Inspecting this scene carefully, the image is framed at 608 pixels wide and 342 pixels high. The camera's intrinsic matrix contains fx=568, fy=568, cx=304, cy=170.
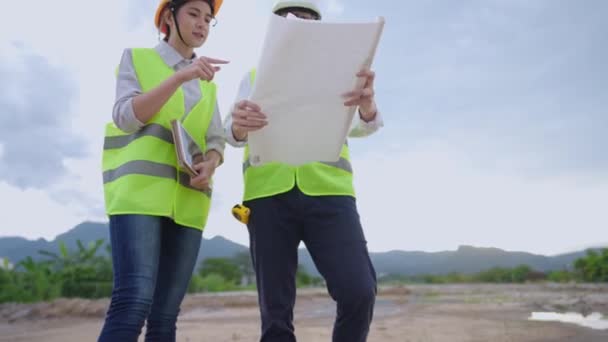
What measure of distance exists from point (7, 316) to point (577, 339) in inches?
259

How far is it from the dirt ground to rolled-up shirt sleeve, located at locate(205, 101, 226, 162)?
2722mm

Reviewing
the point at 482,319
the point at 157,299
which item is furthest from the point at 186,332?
the point at 157,299

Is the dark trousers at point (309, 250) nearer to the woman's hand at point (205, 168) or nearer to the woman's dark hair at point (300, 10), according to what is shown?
the woman's hand at point (205, 168)

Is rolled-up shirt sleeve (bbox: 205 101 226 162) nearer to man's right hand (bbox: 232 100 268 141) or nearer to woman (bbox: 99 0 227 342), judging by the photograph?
woman (bbox: 99 0 227 342)

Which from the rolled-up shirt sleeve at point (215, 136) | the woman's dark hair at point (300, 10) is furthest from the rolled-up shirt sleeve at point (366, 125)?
the rolled-up shirt sleeve at point (215, 136)

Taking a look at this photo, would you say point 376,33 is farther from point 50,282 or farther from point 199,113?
point 50,282

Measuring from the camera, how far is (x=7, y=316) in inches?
286

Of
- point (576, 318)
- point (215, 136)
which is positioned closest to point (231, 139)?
point (215, 136)

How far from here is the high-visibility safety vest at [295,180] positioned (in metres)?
2.38

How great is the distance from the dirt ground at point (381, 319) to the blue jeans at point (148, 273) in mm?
2638

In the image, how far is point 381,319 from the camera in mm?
6191

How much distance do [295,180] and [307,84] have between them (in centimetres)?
47

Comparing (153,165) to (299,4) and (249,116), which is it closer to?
(249,116)

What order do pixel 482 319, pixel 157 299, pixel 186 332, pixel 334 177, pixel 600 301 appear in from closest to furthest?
pixel 157 299
pixel 334 177
pixel 186 332
pixel 482 319
pixel 600 301
